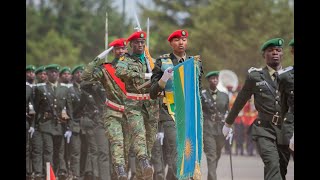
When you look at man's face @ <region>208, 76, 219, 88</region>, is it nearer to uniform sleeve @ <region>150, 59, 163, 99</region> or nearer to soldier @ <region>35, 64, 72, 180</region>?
soldier @ <region>35, 64, 72, 180</region>

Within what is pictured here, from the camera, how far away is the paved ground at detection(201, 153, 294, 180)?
19.5 metres

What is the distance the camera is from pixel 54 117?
2056 centimetres

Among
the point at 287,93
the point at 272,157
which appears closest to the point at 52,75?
the point at 272,157

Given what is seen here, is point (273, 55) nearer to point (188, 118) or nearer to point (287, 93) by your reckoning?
point (287, 93)

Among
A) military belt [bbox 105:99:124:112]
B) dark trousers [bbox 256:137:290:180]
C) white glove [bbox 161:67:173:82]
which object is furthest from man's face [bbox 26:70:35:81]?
dark trousers [bbox 256:137:290:180]

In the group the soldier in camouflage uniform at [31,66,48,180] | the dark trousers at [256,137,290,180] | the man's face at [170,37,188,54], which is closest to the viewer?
the dark trousers at [256,137,290,180]

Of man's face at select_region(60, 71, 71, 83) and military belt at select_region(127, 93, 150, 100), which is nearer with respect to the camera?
military belt at select_region(127, 93, 150, 100)

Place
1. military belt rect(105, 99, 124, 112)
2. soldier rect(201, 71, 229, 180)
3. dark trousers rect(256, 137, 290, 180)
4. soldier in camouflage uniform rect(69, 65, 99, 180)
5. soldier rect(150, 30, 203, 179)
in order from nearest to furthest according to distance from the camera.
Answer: dark trousers rect(256, 137, 290, 180) → soldier rect(150, 30, 203, 179) → military belt rect(105, 99, 124, 112) → soldier rect(201, 71, 229, 180) → soldier in camouflage uniform rect(69, 65, 99, 180)

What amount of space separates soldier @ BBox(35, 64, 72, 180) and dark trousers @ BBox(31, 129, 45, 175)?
11 centimetres

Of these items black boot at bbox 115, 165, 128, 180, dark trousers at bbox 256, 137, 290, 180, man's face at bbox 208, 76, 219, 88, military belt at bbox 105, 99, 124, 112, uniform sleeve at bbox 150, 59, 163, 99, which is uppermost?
man's face at bbox 208, 76, 219, 88

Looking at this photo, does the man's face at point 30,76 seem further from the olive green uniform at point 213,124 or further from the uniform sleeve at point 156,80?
the uniform sleeve at point 156,80

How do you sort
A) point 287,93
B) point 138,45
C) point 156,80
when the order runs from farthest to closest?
point 138,45 → point 156,80 → point 287,93

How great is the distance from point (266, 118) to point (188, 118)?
3.23 ft
